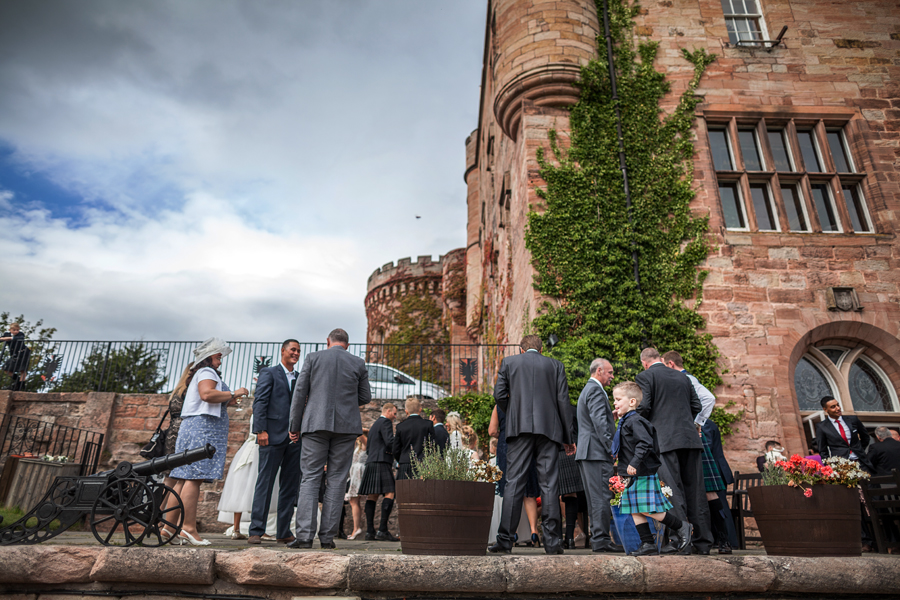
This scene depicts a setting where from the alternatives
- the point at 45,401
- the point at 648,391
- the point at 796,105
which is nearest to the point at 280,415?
the point at 648,391

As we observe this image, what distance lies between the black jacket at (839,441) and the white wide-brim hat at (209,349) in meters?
7.11

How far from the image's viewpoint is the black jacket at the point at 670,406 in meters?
4.73

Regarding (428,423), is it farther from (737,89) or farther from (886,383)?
(737,89)

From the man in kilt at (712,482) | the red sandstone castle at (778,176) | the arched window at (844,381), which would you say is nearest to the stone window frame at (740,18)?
the red sandstone castle at (778,176)

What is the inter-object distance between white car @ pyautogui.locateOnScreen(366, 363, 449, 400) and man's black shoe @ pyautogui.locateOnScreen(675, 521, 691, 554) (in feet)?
27.6

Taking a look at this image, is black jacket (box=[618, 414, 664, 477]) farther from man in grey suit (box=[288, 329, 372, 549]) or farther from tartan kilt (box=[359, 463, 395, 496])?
tartan kilt (box=[359, 463, 395, 496])

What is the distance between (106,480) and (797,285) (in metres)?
10.5

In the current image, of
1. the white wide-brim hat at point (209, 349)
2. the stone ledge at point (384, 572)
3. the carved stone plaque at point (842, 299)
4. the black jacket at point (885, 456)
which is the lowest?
the stone ledge at point (384, 572)

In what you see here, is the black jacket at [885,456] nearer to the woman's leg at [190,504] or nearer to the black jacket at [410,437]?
the black jacket at [410,437]

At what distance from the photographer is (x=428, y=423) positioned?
7.33 metres

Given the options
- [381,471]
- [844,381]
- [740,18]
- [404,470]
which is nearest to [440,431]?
[404,470]

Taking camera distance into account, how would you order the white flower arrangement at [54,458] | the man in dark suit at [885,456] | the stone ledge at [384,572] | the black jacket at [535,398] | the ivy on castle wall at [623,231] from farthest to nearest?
the ivy on castle wall at [623,231]
the white flower arrangement at [54,458]
the man in dark suit at [885,456]
the black jacket at [535,398]
the stone ledge at [384,572]

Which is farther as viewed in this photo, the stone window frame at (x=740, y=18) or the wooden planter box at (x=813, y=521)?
the stone window frame at (x=740, y=18)

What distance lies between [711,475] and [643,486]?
62.6 inches
